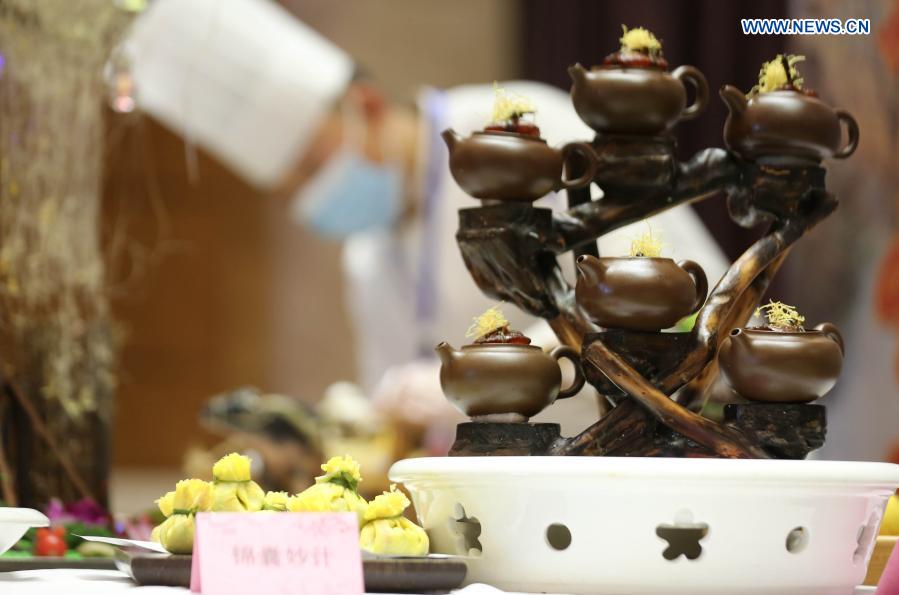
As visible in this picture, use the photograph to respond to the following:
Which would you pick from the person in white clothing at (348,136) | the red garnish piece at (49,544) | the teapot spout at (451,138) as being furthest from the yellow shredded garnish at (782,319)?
the person in white clothing at (348,136)

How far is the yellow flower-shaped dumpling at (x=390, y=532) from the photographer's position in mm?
715

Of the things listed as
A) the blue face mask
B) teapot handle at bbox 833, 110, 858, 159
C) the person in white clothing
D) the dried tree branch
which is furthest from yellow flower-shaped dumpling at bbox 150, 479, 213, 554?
the blue face mask

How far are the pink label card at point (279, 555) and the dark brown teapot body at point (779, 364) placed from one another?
0.81 feet

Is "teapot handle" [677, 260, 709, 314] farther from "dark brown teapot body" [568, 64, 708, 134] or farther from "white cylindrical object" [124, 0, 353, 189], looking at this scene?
"white cylindrical object" [124, 0, 353, 189]

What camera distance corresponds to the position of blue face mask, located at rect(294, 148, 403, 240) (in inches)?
105

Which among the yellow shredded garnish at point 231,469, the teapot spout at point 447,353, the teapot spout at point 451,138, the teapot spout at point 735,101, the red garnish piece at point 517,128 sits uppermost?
the teapot spout at point 735,101

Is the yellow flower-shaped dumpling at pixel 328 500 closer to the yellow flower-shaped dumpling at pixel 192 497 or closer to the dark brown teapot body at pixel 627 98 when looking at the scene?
the yellow flower-shaped dumpling at pixel 192 497

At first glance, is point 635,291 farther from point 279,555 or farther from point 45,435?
point 45,435

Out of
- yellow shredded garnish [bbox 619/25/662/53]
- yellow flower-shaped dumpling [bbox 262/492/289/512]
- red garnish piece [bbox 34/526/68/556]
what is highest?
yellow shredded garnish [bbox 619/25/662/53]

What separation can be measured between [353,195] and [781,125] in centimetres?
195

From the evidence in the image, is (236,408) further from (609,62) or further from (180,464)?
(180,464)

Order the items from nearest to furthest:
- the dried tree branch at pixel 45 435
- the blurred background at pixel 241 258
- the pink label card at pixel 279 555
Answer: the pink label card at pixel 279 555 < the dried tree branch at pixel 45 435 < the blurred background at pixel 241 258

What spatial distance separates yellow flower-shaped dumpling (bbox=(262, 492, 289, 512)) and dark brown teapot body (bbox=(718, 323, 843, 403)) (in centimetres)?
27

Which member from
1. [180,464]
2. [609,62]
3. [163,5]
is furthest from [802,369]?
[180,464]
